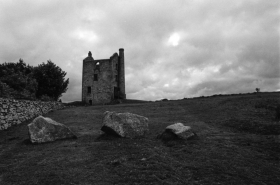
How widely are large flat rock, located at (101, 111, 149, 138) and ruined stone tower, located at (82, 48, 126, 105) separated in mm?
31587

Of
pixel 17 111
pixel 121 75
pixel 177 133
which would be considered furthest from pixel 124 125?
pixel 121 75

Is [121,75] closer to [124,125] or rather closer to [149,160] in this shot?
[124,125]

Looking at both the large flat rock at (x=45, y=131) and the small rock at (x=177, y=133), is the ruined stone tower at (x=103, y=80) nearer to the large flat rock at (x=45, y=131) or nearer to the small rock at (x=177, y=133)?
the large flat rock at (x=45, y=131)

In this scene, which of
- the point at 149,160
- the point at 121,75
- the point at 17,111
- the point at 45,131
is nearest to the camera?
the point at 149,160

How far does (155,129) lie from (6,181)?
8.70m

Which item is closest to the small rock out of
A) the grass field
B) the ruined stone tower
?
the grass field

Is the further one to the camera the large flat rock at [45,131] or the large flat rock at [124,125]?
the large flat rock at [45,131]

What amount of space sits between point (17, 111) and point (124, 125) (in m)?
12.4

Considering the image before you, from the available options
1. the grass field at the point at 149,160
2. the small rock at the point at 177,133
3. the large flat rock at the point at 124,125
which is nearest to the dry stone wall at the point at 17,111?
the grass field at the point at 149,160

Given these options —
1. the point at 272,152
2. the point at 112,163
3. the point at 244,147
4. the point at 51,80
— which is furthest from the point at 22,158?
the point at 51,80

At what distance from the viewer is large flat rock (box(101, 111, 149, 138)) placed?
10609 millimetres

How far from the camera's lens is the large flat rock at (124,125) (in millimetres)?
10609

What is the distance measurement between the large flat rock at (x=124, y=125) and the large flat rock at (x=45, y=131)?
241 centimetres

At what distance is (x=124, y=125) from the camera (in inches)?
423
